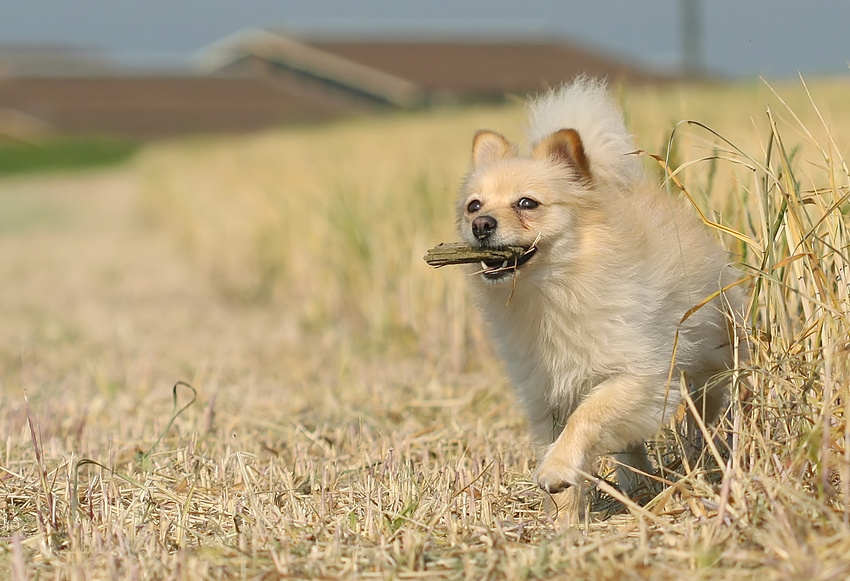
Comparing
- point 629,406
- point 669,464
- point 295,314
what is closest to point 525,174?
point 629,406

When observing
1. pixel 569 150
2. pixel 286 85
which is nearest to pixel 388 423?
pixel 569 150

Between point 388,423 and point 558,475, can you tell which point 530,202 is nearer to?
point 558,475

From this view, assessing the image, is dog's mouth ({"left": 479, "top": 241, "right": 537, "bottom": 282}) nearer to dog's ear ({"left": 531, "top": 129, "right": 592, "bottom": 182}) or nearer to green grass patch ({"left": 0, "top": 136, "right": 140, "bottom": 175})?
dog's ear ({"left": 531, "top": 129, "right": 592, "bottom": 182})

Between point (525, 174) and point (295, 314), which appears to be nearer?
point (525, 174)

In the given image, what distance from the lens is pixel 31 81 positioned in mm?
47312

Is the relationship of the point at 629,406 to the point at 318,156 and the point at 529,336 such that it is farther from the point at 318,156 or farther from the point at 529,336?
the point at 318,156


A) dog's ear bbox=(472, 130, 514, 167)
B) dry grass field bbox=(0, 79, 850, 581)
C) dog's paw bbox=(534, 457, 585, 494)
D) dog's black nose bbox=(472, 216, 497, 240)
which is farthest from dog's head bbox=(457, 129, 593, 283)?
dog's paw bbox=(534, 457, 585, 494)

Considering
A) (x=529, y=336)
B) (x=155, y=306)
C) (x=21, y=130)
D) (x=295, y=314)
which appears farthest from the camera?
(x=21, y=130)

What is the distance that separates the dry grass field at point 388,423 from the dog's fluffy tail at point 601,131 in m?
0.17

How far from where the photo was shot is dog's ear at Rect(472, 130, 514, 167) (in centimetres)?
353

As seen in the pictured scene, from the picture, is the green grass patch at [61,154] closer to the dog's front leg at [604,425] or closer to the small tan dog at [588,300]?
the small tan dog at [588,300]

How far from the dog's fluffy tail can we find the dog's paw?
3.44 feet

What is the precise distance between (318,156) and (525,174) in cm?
802

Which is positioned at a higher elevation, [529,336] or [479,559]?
[529,336]
